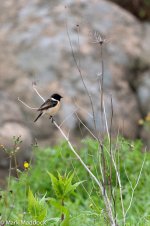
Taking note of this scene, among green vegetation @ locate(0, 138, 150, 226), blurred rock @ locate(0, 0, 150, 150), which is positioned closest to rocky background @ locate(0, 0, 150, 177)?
blurred rock @ locate(0, 0, 150, 150)

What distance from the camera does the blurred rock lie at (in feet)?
28.7

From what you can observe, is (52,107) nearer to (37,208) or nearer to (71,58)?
(37,208)

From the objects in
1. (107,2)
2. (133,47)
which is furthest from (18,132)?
(107,2)

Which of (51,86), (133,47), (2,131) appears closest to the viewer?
(2,131)

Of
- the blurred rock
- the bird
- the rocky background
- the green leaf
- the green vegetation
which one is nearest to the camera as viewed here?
the green leaf

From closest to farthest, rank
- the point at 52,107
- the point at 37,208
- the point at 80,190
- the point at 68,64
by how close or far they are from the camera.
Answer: the point at 37,208 → the point at 52,107 → the point at 80,190 → the point at 68,64

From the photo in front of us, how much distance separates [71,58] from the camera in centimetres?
918

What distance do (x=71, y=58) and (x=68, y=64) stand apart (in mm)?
97

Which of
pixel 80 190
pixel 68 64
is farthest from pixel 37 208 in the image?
pixel 68 64

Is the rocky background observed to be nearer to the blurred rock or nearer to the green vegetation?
the blurred rock

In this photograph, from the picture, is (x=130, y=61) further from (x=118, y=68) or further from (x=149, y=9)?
(x=149, y=9)

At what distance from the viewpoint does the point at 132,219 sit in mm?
5355

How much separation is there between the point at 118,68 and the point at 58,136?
1468 millimetres

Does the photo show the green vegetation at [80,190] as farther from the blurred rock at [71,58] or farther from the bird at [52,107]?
the blurred rock at [71,58]
